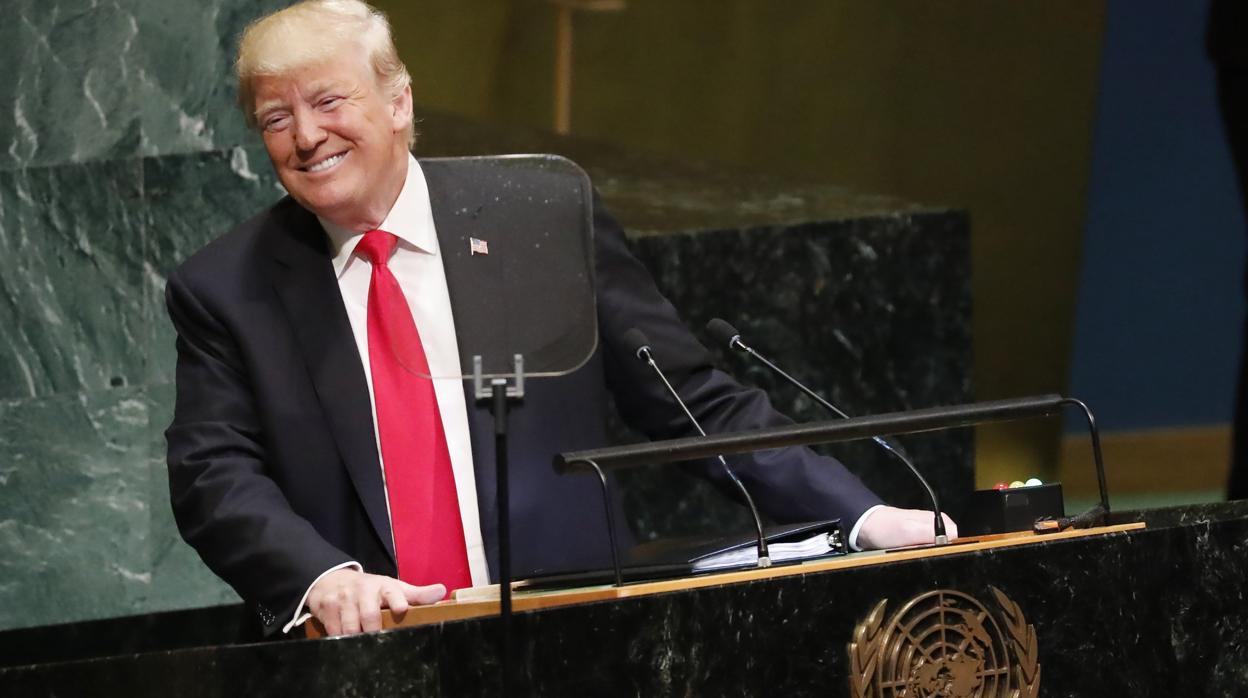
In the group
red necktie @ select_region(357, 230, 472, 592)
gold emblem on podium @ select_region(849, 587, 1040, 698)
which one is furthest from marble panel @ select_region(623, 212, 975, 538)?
gold emblem on podium @ select_region(849, 587, 1040, 698)

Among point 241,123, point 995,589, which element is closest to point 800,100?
point 241,123

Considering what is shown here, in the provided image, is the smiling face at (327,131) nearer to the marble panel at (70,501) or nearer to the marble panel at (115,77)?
the marble panel at (115,77)

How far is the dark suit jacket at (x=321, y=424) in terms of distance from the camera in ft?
9.35

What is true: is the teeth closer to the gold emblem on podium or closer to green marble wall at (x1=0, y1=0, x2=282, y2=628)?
the gold emblem on podium

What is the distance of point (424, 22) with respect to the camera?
7.05 metres

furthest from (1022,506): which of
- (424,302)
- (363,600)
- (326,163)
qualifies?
(326,163)

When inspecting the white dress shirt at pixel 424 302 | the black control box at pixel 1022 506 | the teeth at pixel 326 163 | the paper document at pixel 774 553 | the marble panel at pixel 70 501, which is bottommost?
the marble panel at pixel 70 501

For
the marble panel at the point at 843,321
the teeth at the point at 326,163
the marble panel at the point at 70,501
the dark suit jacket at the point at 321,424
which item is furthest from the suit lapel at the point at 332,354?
the marble panel at the point at 843,321

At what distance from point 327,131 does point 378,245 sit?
178mm

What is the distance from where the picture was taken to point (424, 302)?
2961mm

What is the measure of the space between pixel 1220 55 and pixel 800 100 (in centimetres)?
170

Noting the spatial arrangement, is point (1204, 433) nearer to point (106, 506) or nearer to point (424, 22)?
point (424, 22)

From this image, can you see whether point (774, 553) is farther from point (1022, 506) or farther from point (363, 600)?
point (363, 600)

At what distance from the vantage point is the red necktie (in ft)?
9.56
